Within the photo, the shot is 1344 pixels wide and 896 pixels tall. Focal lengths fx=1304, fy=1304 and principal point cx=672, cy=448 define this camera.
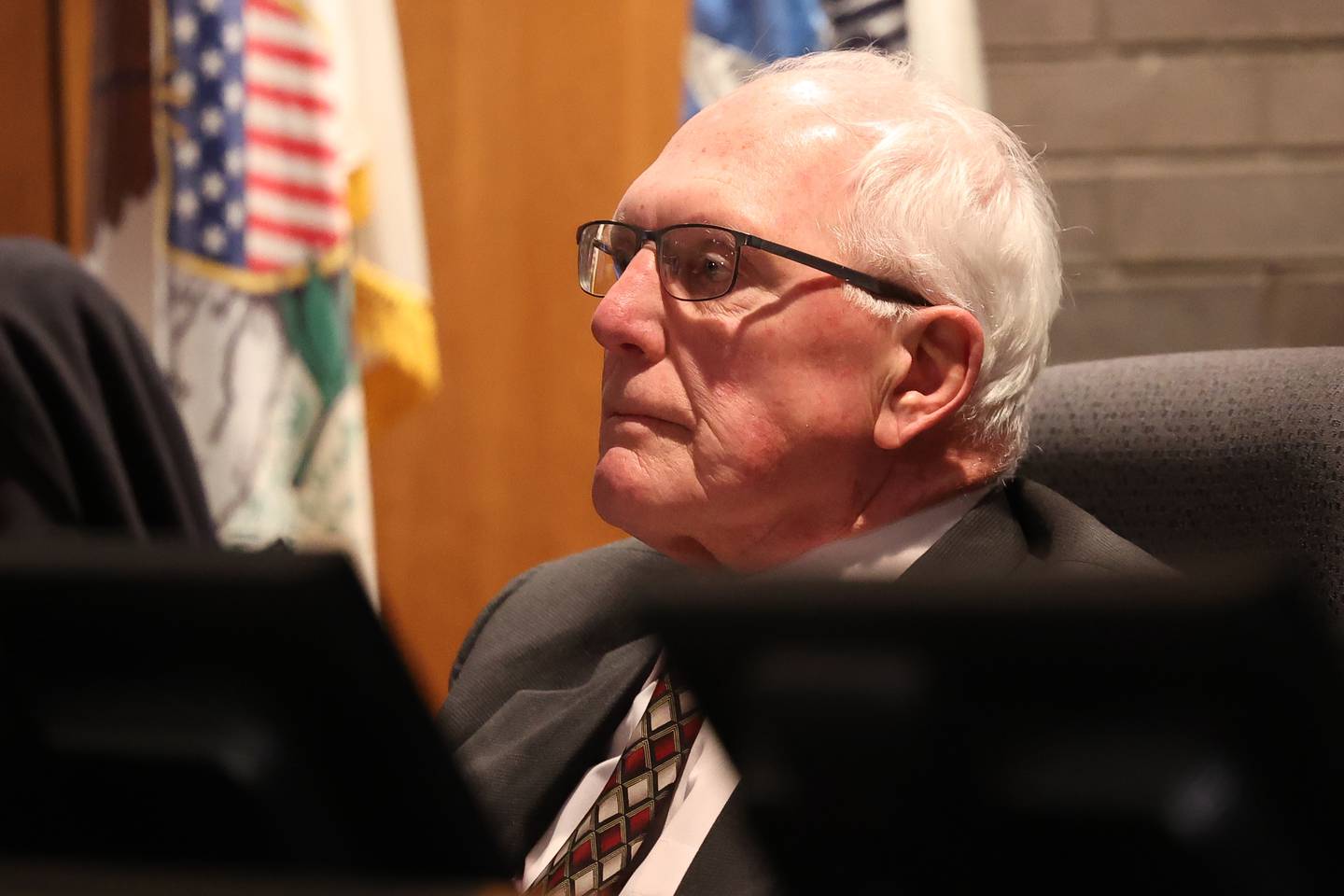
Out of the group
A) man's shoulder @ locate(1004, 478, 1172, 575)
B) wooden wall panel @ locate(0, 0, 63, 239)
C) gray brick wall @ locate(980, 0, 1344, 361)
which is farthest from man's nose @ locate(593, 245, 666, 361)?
wooden wall panel @ locate(0, 0, 63, 239)

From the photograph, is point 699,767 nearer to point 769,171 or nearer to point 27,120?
point 769,171

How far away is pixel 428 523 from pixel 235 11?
0.92 meters

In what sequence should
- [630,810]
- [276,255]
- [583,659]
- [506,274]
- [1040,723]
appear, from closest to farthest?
[1040,723], [630,810], [583,659], [276,255], [506,274]

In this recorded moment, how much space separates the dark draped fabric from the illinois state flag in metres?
0.61

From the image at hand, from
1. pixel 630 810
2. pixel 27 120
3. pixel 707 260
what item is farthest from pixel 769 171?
pixel 27 120

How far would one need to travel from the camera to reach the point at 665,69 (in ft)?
7.64

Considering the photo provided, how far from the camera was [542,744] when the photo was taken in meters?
1.20

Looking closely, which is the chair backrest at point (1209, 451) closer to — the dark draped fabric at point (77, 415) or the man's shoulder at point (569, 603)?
the man's shoulder at point (569, 603)

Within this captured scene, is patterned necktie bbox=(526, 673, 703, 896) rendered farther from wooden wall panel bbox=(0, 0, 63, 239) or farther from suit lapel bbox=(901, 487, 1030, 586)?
wooden wall panel bbox=(0, 0, 63, 239)

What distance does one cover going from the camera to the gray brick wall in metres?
2.20

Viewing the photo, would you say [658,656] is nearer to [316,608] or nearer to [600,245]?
[600,245]

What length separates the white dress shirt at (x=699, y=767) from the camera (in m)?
1.05

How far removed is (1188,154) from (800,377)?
135cm

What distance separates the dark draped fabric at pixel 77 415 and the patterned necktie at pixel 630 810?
443 millimetres
